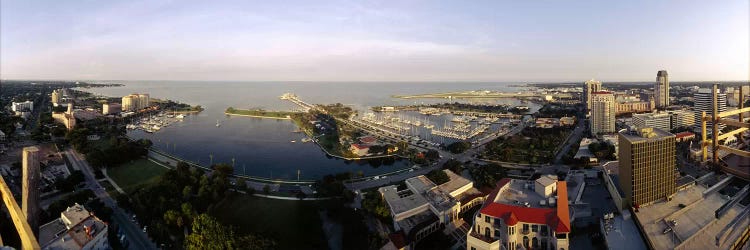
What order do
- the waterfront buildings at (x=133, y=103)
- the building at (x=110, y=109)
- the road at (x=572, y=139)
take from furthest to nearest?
the waterfront buildings at (x=133, y=103)
the building at (x=110, y=109)
the road at (x=572, y=139)

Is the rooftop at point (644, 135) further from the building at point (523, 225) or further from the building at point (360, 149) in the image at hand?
the building at point (360, 149)

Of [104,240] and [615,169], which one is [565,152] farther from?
[104,240]

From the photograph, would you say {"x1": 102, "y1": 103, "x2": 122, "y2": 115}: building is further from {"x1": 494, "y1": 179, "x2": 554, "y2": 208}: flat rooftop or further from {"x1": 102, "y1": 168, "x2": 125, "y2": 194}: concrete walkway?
{"x1": 494, "y1": 179, "x2": 554, "y2": 208}: flat rooftop

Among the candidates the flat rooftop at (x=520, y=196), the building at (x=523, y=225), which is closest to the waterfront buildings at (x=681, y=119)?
the flat rooftop at (x=520, y=196)

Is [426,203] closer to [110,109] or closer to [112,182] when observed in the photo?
[112,182]

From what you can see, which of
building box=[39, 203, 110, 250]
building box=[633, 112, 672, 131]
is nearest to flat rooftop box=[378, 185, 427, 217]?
building box=[39, 203, 110, 250]
